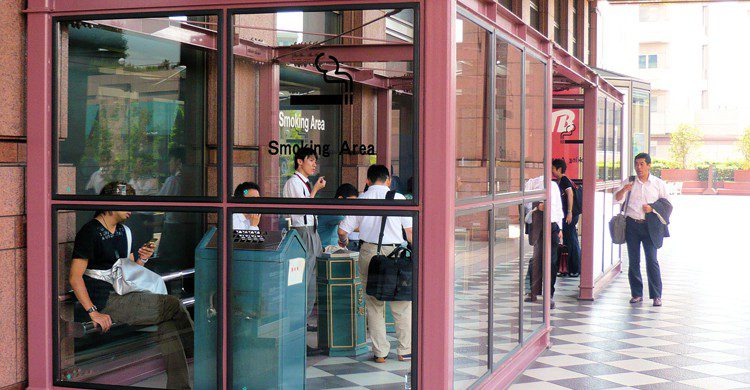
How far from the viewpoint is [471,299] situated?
5.83m

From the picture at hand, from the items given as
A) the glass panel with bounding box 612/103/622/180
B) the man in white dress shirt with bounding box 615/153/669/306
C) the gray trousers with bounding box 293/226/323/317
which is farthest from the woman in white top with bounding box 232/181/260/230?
the glass panel with bounding box 612/103/622/180

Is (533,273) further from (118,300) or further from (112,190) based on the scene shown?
(112,190)

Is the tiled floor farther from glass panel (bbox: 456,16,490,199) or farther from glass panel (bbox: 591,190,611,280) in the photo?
glass panel (bbox: 456,16,490,199)

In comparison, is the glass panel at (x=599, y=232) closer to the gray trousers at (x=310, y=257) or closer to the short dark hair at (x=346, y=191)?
the short dark hair at (x=346, y=191)

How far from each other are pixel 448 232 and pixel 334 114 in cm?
339

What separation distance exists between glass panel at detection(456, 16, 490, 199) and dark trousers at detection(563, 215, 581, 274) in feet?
24.8

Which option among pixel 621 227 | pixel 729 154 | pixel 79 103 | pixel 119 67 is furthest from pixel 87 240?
pixel 729 154

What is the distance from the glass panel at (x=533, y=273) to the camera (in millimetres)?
7492

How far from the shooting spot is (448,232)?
5.02m

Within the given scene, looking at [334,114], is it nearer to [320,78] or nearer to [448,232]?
[320,78]

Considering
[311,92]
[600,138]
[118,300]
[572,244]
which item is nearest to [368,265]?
[118,300]

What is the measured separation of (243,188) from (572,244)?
9464mm

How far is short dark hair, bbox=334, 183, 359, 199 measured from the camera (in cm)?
534

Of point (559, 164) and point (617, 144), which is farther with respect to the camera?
point (617, 144)
